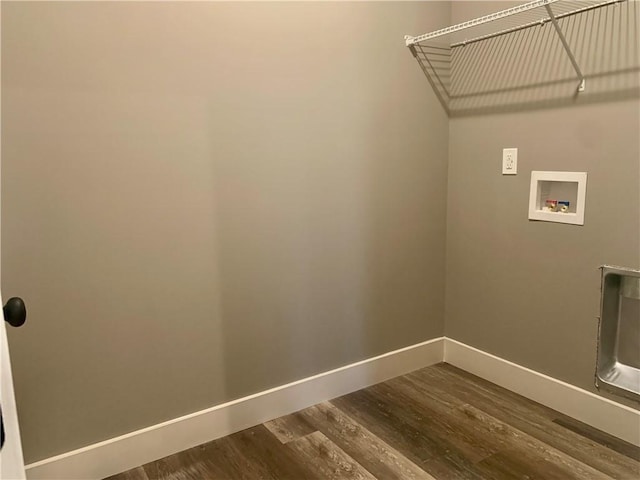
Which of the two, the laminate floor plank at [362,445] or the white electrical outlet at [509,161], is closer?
the laminate floor plank at [362,445]

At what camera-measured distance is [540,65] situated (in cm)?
204

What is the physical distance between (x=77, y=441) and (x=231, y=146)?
1.20 meters

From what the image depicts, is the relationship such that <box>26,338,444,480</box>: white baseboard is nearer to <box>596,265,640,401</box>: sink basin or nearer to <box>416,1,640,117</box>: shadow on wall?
<box>596,265,640,401</box>: sink basin

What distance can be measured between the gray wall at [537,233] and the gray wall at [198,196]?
0.24 metres

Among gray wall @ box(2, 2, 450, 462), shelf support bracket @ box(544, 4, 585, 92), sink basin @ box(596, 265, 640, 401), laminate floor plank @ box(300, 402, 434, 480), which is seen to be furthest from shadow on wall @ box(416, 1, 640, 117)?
laminate floor plank @ box(300, 402, 434, 480)

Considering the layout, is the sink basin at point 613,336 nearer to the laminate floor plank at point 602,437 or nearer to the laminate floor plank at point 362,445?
the laminate floor plank at point 602,437

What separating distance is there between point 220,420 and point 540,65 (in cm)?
202

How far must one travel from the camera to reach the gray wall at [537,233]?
185 centimetres

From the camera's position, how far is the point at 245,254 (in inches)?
77.0

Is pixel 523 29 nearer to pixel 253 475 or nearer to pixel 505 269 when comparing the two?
pixel 505 269

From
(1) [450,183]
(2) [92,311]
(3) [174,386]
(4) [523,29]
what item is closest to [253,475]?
(3) [174,386]

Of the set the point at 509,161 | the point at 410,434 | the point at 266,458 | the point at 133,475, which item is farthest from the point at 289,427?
the point at 509,161

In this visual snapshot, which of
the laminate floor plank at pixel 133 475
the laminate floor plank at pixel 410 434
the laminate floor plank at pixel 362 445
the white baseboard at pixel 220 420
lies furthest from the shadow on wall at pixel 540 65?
the laminate floor plank at pixel 133 475

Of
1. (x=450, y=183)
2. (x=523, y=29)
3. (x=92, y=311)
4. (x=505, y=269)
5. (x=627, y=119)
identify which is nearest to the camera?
(x=92, y=311)
